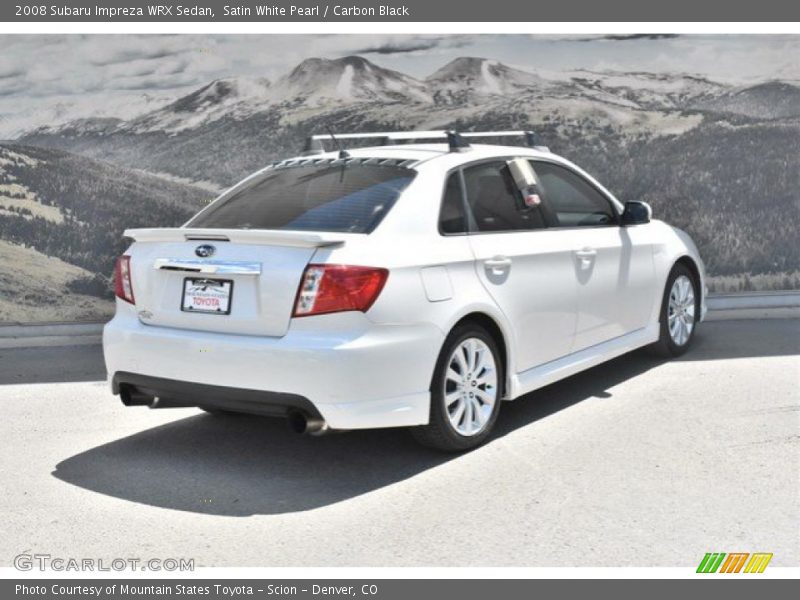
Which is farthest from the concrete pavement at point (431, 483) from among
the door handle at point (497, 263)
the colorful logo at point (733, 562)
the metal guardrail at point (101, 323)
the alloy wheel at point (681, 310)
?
the metal guardrail at point (101, 323)

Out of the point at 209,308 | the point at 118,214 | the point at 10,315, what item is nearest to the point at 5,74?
the point at 118,214

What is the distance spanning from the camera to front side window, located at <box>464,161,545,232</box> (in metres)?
5.82

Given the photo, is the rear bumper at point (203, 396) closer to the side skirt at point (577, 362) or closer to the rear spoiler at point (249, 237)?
the rear spoiler at point (249, 237)

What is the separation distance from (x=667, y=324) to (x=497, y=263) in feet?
8.00

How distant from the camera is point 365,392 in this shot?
488 cm

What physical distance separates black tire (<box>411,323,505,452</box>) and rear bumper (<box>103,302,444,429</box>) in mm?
106

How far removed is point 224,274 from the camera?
510 cm

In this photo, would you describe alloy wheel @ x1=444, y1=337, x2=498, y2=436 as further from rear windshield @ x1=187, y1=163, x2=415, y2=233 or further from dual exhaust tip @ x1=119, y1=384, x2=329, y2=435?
rear windshield @ x1=187, y1=163, x2=415, y2=233

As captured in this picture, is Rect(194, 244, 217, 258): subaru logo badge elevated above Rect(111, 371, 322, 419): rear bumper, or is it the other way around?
Rect(194, 244, 217, 258): subaru logo badge

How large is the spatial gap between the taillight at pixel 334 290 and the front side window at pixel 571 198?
190 centimetres

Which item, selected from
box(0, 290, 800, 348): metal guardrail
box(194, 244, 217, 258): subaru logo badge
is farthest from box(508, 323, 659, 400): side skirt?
box(0, 290, 800, 348): metal guardrail

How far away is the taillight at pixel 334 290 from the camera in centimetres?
486

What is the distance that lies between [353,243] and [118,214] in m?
5.54

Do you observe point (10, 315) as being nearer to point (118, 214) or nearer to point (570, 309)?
point (118, 214)
